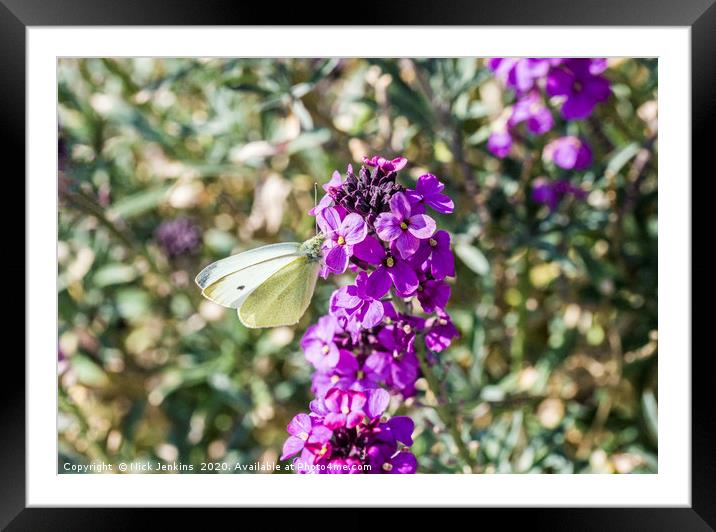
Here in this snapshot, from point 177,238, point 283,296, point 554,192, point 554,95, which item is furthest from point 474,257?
point 177,238

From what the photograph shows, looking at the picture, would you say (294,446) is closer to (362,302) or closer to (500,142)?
(362,302)

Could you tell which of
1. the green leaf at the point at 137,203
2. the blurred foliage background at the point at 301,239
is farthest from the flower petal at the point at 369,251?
the green leaf at the point at 137,203

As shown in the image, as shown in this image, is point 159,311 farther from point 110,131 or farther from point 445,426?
point 445,426

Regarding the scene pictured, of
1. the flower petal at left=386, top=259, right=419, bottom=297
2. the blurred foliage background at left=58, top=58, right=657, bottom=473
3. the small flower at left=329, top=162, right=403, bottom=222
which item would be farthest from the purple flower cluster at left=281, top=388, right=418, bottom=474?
the blurred foliage background at left=58, top=58, right=657, bottom=473

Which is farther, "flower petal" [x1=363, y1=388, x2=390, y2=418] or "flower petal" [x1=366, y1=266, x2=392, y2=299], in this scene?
"flower petal" [x1=363, y1=388, x2=390, y2=418]

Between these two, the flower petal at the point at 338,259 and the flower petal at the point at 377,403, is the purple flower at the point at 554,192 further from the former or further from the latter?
the flower petal at the point at 338,259

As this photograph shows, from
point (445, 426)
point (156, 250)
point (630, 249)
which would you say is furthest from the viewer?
point (156, 250)

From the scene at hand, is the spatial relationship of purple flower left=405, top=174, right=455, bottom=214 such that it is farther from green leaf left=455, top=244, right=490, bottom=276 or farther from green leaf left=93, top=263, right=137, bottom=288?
green leaf left=93, top=263, right=137, bottom=288

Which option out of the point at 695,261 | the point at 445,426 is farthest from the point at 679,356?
the point at 445,426
